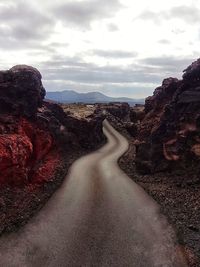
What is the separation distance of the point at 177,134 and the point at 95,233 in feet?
79.5

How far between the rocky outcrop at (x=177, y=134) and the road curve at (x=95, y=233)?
7.56m

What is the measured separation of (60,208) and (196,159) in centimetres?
1938

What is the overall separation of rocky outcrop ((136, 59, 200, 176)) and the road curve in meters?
7.56

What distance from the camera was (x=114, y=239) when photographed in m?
31.7

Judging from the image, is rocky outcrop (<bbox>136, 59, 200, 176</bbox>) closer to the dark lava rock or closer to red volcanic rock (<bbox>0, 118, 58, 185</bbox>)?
red volcanic rock (<bbox>0, 118, 58, 185</bbox>)

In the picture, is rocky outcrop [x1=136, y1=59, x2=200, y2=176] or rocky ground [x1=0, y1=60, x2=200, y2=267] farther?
rocky outcrop [x1=136, y1=59, x2=200, y2=176]

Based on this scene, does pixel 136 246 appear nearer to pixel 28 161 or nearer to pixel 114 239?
pixel 114 239

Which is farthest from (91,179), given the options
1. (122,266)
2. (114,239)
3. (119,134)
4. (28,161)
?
(119,134)

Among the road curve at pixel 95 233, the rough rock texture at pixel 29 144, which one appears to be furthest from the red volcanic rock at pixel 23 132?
the road curve at pixel 95 233

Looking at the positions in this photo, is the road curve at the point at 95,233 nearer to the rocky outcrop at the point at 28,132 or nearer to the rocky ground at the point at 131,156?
the rocky ground at the point at 131,156

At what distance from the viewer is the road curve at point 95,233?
28312mm

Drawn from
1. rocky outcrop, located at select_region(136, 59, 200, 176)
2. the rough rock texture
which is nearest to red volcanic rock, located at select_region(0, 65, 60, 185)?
the rough rock texture

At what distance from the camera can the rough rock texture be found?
1547 inches

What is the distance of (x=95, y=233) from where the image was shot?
32562 millimetres
